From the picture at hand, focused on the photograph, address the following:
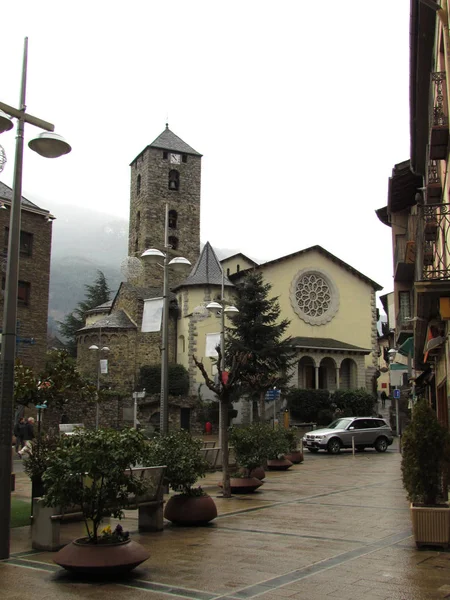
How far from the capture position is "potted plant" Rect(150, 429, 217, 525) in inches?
428

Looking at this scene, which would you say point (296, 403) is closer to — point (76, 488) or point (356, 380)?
point (356, 380)

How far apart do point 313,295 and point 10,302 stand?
165ft

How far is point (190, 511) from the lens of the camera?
11.0 m

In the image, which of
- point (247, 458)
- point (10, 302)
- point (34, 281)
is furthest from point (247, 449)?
point (34, 281)

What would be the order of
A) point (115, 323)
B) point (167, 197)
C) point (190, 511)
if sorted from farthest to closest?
1. point (167, 197)
2. point (115, 323)
3. point (190, 511)

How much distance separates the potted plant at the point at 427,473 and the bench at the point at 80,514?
385cm

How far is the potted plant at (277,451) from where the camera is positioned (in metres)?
20.5

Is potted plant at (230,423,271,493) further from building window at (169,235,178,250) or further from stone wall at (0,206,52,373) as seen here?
building window at (169,235,178,250)

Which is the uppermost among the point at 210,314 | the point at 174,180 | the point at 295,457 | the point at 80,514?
the point at 174,180

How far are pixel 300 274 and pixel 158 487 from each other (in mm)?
48023

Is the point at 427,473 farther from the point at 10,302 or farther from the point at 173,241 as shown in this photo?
the point at 173,241

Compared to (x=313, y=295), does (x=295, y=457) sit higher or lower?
lower

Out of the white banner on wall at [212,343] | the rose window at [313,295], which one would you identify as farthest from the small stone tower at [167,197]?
the white banner on wall at [212,343]

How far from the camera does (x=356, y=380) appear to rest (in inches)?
2197
